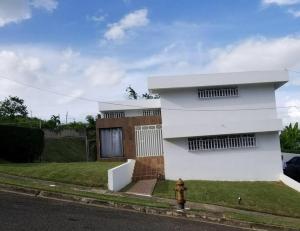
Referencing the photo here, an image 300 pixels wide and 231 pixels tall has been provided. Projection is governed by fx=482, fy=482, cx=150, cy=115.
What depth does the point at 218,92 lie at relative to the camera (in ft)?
78.1

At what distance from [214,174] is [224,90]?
417cm

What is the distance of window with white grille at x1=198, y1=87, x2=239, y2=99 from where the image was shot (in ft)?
77.8

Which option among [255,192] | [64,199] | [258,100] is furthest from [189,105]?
[64,199]

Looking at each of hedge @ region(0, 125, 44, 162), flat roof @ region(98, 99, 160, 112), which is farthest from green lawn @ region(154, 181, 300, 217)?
flat roof @ region(98, 99, 160, 112)

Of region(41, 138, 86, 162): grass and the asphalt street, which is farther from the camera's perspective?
region(41, 138, 86, 162): grass

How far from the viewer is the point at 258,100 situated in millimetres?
23734

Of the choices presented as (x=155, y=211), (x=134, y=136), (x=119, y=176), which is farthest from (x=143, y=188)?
(x=134, y=136)

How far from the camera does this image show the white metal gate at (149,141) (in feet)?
79.4

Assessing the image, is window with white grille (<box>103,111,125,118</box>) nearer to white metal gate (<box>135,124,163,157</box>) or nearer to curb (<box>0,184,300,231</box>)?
white metal gate (<box>135,124,163,157</box>)

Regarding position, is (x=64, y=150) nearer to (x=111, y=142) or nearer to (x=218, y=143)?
(x=111, y=142)

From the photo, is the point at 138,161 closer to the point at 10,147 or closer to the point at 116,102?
the point at 10,147

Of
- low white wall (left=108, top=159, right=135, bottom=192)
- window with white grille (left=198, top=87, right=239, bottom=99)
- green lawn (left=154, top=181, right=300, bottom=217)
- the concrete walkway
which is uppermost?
window with white grille (left=198, top=87, right=239, bottom=99)

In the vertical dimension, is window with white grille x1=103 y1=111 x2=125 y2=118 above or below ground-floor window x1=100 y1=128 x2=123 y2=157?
above

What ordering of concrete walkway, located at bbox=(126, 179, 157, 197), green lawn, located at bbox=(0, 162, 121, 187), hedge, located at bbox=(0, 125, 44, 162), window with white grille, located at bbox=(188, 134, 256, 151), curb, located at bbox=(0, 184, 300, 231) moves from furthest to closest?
1. hedge, located at bbox=(0, 125, 44, 162)
2. window with white grille, located at bbox=(188, 134, 256, 151)
3. green lawn, located at bbox=(0, 162, 121, 187)
4. concrete walkway, located at bbox=(126, 179, 157, 197)
5. curb, located at bbox=(0, 184, 300, 231)
